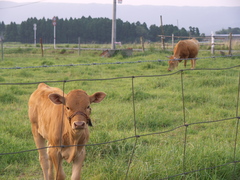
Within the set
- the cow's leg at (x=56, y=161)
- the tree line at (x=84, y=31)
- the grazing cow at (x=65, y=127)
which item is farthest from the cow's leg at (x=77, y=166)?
the tree line at (x=84, y=31)

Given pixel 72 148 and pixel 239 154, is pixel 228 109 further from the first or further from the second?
pixel 72 148

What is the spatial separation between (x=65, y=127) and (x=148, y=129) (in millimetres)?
2904

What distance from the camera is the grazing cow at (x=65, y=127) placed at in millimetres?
3678

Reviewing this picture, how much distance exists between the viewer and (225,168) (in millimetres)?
4566

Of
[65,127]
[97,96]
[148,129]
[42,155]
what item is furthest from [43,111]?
[148,129]

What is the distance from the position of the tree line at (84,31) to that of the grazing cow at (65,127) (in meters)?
54.2

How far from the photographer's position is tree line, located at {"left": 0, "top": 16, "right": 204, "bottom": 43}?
2338 inches

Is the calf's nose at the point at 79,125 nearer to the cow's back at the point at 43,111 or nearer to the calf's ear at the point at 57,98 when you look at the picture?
the calf's ear at the point at 57,98

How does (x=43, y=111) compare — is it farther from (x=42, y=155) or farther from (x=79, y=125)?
(x=79, y=125)

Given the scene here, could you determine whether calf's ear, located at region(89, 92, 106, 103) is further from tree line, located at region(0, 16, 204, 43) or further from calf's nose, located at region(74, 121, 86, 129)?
tree line, located at region(0, 16, 204, 43)

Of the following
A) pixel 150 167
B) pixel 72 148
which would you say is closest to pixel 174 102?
pixel 150 167

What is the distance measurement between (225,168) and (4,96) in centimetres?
577

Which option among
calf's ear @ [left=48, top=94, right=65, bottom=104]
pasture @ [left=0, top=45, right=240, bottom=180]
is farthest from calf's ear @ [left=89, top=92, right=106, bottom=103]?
calf's ear @ [left=48, top=94, right=65, bottom=104]

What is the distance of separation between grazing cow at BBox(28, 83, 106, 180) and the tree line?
54.2m
